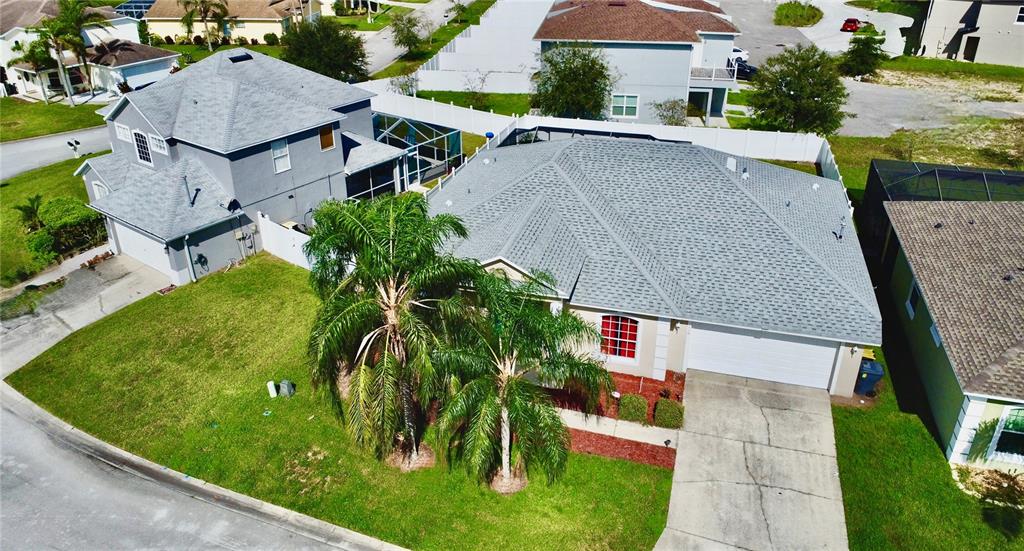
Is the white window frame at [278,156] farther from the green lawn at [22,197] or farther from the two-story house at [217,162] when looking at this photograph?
the green lawn at [22,197]

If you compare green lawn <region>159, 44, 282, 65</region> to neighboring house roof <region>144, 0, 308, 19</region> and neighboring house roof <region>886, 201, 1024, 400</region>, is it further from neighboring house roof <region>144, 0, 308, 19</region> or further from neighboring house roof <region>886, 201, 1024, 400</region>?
neighboring house roof <region>886, 201, 1024, 400</region>

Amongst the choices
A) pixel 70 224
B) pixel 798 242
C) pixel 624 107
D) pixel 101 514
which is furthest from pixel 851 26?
pixel 101 514

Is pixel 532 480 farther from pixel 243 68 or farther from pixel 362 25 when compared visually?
pixel 362 25

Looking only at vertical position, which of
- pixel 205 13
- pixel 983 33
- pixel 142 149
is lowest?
Result: pixel 142 149

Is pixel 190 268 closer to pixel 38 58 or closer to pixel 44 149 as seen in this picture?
pixel 44 149

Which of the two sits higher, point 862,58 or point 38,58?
point 38,58

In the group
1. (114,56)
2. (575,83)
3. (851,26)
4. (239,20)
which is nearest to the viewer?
(575,83)

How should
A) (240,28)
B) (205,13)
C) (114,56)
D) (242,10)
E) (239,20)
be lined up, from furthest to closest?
1. (240,28)
2. (242,10)
3. (239,20)
4. (205,13)
5. (114,56)
